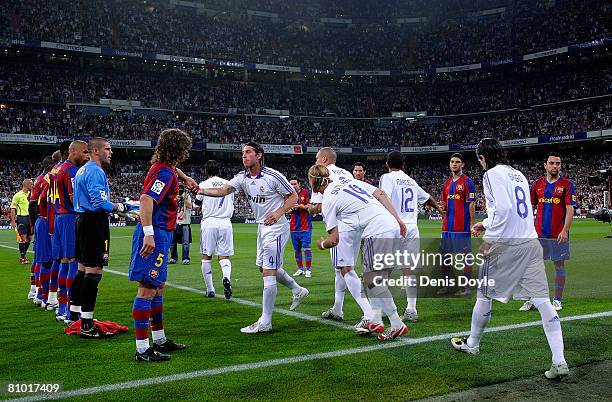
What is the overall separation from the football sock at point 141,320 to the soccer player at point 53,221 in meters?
3.01

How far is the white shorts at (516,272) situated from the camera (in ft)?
16.7

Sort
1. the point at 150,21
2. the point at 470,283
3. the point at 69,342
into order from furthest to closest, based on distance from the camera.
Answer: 1. the point at 150,21
2. the point at 470,283
3. the point at 69,342

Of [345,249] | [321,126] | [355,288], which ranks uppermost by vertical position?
[321,126]

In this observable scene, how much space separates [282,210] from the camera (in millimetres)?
7098

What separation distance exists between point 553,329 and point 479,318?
756 millimetres

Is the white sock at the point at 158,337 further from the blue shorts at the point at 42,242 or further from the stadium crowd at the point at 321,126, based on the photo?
the stadium crowd at the point at 321,126

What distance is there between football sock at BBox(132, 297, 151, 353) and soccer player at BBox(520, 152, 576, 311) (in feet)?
19.2

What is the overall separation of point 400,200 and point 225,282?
11.9ft

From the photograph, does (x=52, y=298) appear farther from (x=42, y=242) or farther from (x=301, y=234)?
(x=301, y=234)

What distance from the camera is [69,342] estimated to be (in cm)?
663

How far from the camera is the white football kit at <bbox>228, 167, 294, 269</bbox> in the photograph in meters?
7.23

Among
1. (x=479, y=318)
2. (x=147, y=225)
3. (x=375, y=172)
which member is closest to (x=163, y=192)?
(x=147, y=225)

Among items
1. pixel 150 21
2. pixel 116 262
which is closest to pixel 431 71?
pixel 150 21

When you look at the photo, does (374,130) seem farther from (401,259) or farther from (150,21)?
(401,259)
